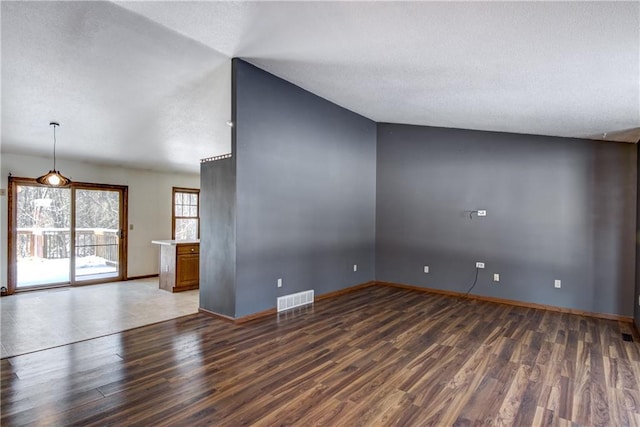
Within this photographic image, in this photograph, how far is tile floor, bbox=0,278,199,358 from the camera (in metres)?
3.56

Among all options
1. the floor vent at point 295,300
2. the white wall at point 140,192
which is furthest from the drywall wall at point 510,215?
the white wall at point 140,192

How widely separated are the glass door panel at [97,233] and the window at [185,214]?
1245mm

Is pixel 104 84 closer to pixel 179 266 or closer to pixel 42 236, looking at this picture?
pixel 179 266

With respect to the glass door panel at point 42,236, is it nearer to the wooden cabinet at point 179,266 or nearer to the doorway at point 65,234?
the doorway at point 65,234

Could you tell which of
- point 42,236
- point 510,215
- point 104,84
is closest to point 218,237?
point 104,84

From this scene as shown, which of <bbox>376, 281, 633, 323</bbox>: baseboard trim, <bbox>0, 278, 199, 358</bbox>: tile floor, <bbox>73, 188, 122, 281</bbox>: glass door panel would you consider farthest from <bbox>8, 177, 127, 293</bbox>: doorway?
<bbox>376, 281, 633, 323</bbox>: baseboard trim

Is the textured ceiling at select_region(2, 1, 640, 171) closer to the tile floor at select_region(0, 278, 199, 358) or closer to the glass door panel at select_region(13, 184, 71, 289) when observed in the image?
the glass door panel at select_region(13, 184, 71, 289)

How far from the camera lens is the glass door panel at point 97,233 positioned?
6.75 metres

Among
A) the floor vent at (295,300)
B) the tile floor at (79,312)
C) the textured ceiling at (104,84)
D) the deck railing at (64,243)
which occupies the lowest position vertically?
the tile floor at (79,312)

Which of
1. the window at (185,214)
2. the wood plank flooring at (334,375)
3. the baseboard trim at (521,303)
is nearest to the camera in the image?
the wood plank flooring at (334,375)

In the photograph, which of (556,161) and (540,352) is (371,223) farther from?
(540,352)

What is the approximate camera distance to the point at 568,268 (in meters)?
4.73

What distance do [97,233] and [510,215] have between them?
7.83m

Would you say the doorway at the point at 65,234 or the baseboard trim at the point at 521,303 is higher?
the doorway at the point at 65,234
